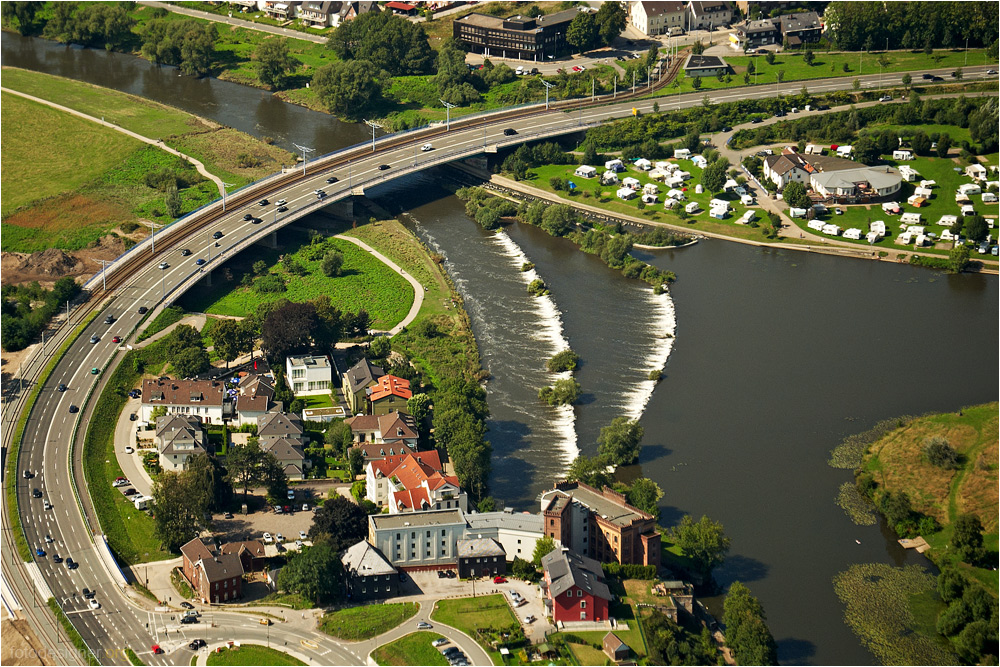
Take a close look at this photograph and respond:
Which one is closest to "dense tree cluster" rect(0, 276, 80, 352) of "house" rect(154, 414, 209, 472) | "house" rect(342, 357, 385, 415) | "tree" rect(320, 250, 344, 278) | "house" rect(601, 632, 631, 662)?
"house" rect(154, 414, 209, 472)

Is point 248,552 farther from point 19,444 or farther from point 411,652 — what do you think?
point 19,444

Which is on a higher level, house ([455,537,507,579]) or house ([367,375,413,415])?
house ([367,375,413,415])

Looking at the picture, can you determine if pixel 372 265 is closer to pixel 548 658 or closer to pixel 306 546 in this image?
Result: pixel 306 546

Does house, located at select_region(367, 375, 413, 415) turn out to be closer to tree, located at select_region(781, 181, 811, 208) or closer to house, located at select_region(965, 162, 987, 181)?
tree, located at select_region(781, 181, 811, 208)

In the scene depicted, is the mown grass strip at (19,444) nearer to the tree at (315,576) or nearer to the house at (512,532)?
the tree at (315,576)

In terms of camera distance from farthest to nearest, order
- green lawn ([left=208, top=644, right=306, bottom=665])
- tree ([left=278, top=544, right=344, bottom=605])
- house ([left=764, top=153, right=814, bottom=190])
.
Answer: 1. house ([left=764, top=153, right=814, bottom=190])
2. tree ([left=278, top=544, right=344, bottom=605])
3. green lawn ([left=208, top=644, right=306, bottom=665])

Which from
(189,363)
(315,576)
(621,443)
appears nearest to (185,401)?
(189,363)

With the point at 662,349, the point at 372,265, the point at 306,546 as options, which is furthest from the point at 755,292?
the point at 306,546
